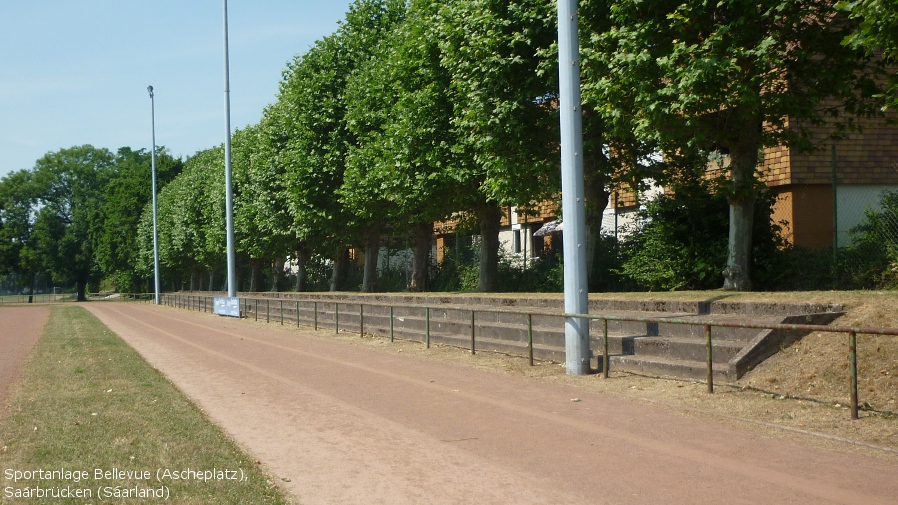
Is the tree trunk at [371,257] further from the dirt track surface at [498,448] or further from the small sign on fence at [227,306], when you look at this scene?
the dirt track surface at [498,448]

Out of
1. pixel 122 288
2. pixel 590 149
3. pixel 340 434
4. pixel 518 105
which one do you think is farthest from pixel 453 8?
pixel 122 288

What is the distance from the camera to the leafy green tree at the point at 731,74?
13414 millimetres

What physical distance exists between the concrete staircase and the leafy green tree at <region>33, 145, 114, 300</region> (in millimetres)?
85441

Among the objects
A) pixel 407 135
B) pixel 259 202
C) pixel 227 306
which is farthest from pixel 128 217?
pixel 407 135

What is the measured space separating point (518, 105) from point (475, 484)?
13270 mm

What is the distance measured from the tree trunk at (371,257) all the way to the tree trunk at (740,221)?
20372 mm

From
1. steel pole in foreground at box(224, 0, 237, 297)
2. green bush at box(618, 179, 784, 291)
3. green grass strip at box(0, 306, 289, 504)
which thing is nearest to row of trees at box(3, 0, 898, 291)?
green bush at box(618, 179, 784, 291)

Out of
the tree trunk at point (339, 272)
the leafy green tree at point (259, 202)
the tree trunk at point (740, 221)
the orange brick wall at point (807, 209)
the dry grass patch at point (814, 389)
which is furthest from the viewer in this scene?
the tree trunk at point (339, 272)

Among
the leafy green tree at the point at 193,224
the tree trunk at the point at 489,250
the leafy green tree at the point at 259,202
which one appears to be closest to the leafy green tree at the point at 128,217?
the leafy green tree at the point at 193,224

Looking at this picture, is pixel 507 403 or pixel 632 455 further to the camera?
pixel 507 403

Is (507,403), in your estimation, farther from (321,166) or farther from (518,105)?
(321,166)

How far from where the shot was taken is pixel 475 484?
21.1 feet

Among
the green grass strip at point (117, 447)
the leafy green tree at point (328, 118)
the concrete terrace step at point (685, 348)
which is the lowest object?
the green grass strip at point (117, 447)

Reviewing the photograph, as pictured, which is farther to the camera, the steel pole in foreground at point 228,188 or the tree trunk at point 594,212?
the steel pole in foreground at point 228,188
